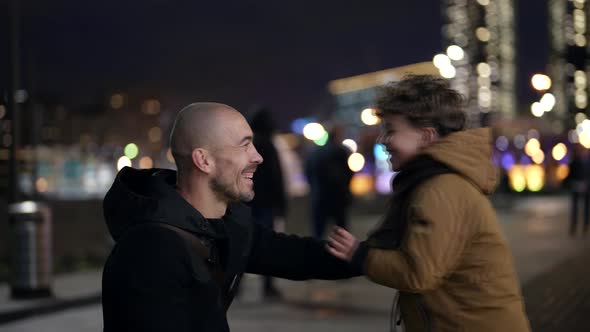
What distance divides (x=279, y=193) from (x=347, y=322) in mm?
2330

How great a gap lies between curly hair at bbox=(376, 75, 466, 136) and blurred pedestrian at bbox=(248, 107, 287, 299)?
6740 millimetres

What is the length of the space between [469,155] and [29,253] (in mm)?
7858

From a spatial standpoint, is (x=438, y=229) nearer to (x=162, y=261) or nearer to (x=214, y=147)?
(x=214, y=147)

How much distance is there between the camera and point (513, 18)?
178625mm

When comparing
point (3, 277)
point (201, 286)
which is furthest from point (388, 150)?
point (3, 277)

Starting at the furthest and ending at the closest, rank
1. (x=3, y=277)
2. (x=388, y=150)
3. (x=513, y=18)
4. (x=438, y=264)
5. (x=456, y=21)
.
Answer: (x=513, y=18) → (x=456, y=21) → (x=3, y=277) → (x=388, y=150) → (x=438, y=264)

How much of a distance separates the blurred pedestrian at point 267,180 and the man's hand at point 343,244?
6736 mm

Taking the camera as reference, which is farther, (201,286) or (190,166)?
(190,166)

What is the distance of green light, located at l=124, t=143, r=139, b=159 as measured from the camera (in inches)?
4040

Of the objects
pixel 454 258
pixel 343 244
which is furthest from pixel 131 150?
pixel 454 258

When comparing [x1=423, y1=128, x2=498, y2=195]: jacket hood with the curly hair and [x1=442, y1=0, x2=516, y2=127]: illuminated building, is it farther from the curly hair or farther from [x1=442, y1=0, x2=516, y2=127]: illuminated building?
[x1=442, y1=0, x2=516, y2=127]: illuminated building

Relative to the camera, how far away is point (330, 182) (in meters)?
11.2

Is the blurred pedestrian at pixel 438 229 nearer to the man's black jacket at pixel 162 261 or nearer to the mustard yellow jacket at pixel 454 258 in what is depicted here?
the mustard yellow jacket at pixel 454 258

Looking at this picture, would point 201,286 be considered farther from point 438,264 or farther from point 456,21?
point 456,21
